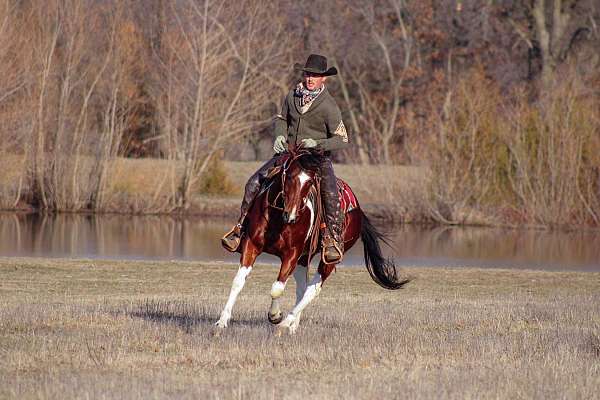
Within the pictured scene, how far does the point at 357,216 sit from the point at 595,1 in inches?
1949

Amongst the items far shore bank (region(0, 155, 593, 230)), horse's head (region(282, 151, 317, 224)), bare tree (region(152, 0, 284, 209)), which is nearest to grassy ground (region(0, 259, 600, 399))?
horse's head (region(282, 151, 317, 224))

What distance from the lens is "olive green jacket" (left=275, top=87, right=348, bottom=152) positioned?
12547 mm

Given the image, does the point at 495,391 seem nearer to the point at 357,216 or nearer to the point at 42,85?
the point at 357,216

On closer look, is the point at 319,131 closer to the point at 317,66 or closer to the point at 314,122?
the point at 314,122

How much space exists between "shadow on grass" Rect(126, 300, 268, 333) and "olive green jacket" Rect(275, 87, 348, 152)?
2.07m

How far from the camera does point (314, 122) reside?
41.4 ft

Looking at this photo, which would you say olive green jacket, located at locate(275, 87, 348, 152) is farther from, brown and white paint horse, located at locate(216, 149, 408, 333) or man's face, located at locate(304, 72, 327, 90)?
brown and white paint horse, located at locate(216, 149, 408, 333)

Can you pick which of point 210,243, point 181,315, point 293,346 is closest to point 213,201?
point 210,243

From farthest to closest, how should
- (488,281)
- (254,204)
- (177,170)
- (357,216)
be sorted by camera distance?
(177,170) < (488,281) < (357,216) < (254,204)

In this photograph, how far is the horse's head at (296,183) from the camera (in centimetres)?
1148

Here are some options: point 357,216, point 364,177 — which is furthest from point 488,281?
point 364,177

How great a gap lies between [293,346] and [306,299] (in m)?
1.60

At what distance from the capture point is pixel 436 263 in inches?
1102

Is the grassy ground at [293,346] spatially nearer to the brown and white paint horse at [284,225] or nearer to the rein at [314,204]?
the brown and white paint horse at [284,225]
